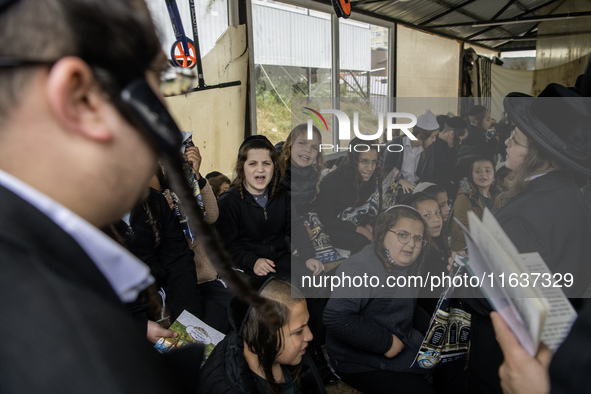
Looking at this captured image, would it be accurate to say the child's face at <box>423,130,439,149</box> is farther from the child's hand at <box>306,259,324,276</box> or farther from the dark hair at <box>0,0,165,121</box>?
the dark hair at <box>0,0,165,121</box>

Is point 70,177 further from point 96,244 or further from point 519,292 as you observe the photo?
point 519,292

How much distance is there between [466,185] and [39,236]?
93.8 inches

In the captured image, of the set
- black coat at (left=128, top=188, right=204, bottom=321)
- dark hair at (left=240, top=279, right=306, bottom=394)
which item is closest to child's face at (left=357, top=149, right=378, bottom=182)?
black coat at (left=128, top=188, right=204, bottom=321)

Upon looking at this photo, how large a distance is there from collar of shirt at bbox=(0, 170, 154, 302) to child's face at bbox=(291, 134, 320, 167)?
2667 millimetres

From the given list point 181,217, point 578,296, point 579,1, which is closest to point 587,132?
point 578,296

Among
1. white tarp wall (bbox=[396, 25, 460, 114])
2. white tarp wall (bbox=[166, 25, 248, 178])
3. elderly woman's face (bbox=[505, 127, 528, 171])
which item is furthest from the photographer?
white tarp wall (bbox=[396, 25, 460, 114])

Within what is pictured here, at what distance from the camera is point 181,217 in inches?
91.3

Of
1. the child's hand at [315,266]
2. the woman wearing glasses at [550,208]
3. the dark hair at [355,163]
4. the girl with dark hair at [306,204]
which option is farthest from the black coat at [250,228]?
the woman wearing glasses at [550,208]

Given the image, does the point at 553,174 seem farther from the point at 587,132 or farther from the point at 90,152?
the point at 90,152

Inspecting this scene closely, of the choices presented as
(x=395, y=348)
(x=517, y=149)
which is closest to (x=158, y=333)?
(x=395, y=348)

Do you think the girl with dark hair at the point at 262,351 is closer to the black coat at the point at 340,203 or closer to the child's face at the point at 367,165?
the black coat at the point at 340,203

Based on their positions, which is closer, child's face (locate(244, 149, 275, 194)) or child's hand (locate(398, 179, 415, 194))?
child's hand (locate(398, 179, 415, 194))

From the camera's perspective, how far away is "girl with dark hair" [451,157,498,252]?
2.22 m

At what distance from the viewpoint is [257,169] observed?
274 centimetres
